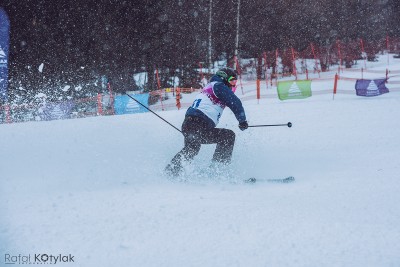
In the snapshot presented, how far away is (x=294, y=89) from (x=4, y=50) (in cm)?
1145

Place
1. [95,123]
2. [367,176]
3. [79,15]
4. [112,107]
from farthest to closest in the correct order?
[79,15]
[112,107]
[95,123]
[367,176]

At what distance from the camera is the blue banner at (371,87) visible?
44.8ft

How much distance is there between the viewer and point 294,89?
1409 cm

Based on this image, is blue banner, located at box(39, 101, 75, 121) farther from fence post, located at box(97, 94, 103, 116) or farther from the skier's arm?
the skier's arm

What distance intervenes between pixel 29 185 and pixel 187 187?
1869 millimetres

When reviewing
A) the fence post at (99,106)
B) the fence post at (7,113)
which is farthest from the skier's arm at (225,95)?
the fence post at (7,113)

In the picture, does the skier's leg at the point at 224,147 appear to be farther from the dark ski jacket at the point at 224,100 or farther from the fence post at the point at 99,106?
the fence post at the point at 99,106

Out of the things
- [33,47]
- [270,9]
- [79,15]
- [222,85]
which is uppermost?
[270,9]

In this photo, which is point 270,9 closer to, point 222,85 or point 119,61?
point 119,61

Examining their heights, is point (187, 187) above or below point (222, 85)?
below

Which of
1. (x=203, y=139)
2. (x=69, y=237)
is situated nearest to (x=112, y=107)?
(x=203, y=139)

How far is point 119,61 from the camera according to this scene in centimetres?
1803

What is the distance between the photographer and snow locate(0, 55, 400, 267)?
8.04 feet
